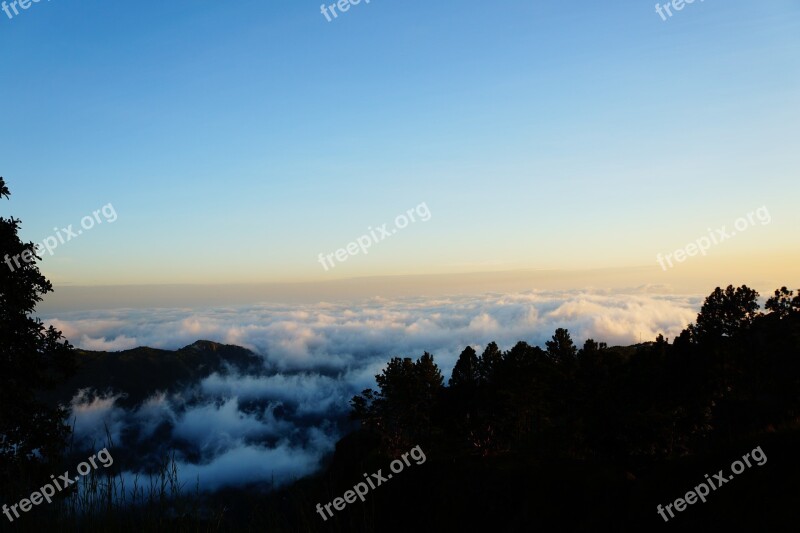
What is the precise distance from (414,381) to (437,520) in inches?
2408

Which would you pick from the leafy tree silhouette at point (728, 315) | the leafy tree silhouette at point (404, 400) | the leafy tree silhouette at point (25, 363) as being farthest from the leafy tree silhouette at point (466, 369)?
the leafy tree silhouette at point (25, 363)

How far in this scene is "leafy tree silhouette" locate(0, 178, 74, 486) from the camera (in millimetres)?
18906

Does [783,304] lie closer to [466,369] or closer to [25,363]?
[466,369]

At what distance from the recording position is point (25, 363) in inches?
782

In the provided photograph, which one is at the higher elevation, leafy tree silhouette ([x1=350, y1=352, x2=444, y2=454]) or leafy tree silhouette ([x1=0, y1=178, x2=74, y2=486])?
leafy tree silhouette ([x1=0, y1=178, x2=74, y2=486])

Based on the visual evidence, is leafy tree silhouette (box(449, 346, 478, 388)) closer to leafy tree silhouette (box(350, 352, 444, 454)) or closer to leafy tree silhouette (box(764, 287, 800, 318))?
leafy tree silhouette (box(350, 352, 444, 454))

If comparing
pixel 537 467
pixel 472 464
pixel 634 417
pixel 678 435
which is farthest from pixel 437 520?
pixel 678 435

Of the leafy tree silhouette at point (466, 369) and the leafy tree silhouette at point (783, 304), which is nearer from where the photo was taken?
the leafy tree silhouette at point (783, 304)

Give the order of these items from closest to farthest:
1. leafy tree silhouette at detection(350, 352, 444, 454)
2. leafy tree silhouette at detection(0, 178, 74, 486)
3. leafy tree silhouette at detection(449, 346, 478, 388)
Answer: leafy tree silhouette at detection(0, 178, 74, 486), leafy tree silhouette at detection(350, 352, 444, 454), leafy tree silhouette at detection(449, 346, 478, 388)

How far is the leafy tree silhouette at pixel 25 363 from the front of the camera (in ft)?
62.0

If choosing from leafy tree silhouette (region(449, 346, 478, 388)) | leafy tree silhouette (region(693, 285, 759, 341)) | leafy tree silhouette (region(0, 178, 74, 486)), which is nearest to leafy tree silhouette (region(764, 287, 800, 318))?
leafy tree silhouette (region(693, 285, 759, 341))

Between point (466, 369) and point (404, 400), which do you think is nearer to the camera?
point (404, 400)

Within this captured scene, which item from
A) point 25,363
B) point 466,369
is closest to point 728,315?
point 466,369

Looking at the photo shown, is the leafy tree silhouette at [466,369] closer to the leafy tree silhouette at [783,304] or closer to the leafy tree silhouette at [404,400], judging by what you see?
the leafy tree silhouette at [404,400]
